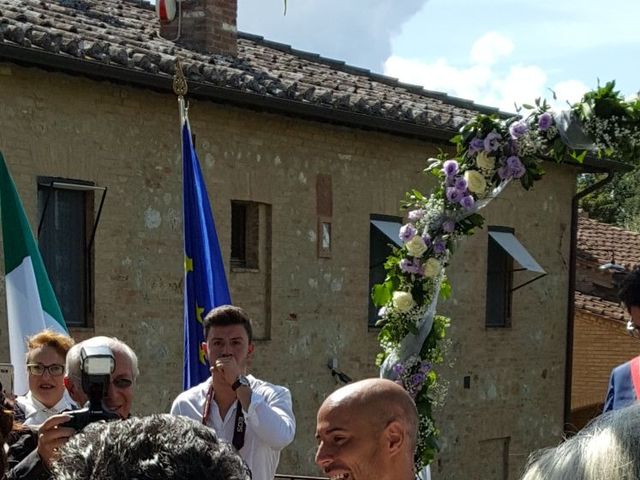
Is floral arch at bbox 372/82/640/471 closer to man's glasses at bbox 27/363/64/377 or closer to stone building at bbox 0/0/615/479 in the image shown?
man's glasses at bbox 27/363/64/377

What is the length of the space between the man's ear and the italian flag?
4.02m

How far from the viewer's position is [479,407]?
15.4 metres

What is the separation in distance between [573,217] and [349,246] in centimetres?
528

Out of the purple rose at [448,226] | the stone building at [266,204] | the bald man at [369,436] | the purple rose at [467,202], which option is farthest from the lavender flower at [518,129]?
the stone building at [266,204]

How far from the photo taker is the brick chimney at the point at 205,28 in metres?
12.7

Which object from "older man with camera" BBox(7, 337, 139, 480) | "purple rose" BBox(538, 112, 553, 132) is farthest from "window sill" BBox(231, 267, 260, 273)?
"older man with camera" BBox(7, 337, 139, 480)

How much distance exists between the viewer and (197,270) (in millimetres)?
7387

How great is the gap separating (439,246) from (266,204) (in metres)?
5.43

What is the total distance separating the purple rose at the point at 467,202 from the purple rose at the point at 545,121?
563 millimetres

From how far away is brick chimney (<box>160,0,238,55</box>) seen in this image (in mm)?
12719

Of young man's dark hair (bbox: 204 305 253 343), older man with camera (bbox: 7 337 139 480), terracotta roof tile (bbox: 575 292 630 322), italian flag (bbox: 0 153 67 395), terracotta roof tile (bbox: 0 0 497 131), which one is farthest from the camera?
terracotta roof tile (bbox: 575 292 630 322)

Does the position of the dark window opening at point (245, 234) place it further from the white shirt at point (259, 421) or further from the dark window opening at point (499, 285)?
the white shirt at point (259, 421)

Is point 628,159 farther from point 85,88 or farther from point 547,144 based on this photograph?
point 85,88

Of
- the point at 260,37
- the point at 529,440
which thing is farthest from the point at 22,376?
the point at 529,440
